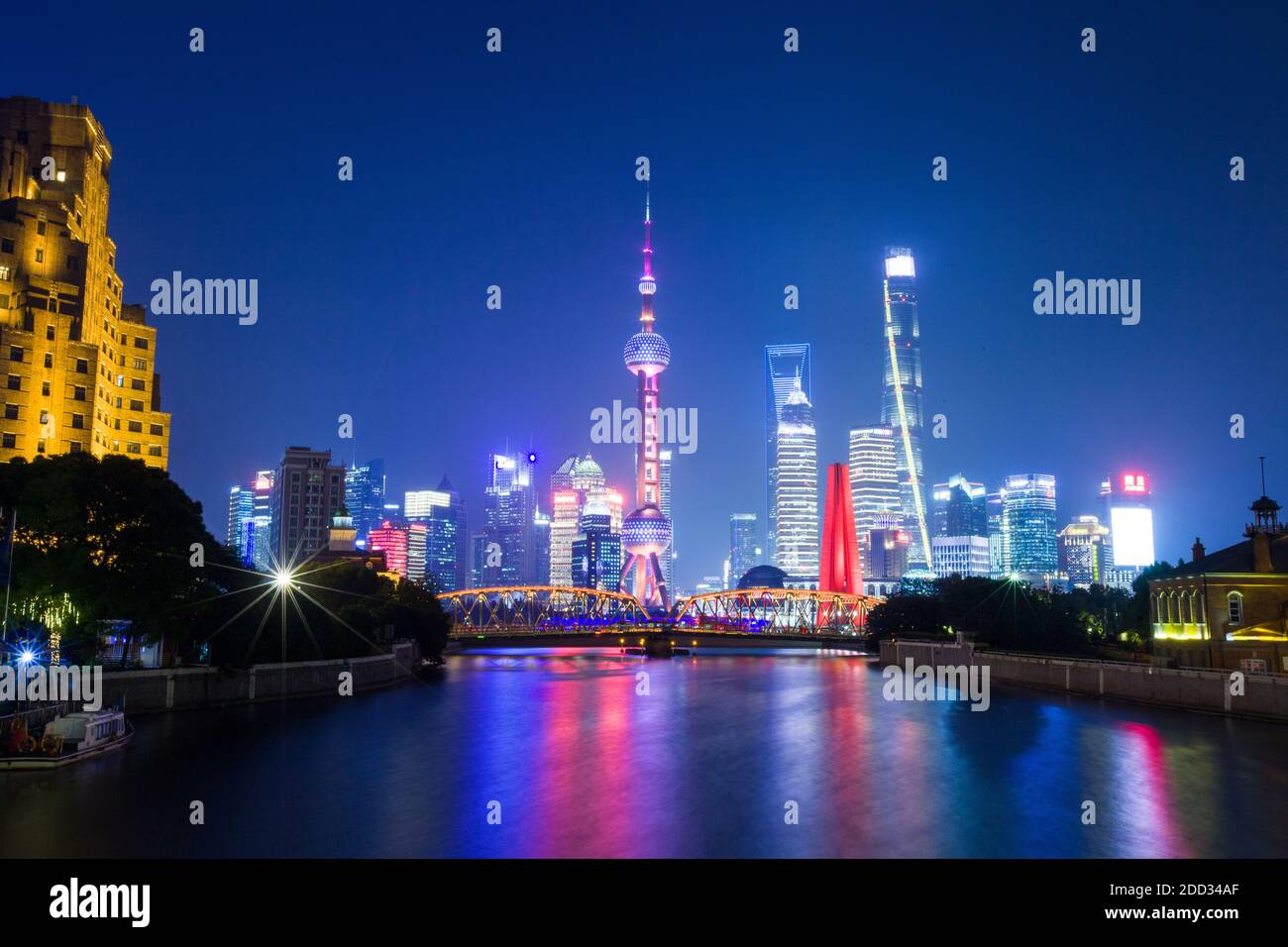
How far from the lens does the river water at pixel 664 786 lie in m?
28.1

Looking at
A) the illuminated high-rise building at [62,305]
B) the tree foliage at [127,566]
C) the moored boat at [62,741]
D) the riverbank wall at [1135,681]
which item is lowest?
the riverbank wall at [1135,681]

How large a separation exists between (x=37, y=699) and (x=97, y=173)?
7841cm

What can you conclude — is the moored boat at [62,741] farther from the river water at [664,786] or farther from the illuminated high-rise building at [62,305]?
the illuminated high-rise building at [62,305]

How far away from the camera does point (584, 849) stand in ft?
90.0

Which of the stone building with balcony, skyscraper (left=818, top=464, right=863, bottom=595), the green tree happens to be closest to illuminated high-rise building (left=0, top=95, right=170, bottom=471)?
the green tree

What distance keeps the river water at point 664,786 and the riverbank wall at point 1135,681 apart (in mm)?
1603

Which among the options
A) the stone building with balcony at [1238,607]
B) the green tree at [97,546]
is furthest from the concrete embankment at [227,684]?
the stone building with balcony at [1238,607]

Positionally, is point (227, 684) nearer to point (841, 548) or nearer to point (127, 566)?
point (127, 566)

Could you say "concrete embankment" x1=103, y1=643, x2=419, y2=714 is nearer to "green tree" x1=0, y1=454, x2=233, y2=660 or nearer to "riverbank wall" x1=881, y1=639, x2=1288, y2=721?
"green tree" x1=0, y1=454, x2=233, y2=660

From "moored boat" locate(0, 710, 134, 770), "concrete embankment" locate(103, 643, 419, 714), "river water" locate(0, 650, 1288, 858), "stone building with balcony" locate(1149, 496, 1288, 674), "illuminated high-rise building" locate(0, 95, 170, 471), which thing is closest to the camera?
"river water" locate(0, 650, 1288, 858)

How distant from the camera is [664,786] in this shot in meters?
38.3

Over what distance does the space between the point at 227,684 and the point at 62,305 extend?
5182 cm

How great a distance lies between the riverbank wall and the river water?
1.60 metres

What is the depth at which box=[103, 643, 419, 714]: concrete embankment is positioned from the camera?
5138 cm
